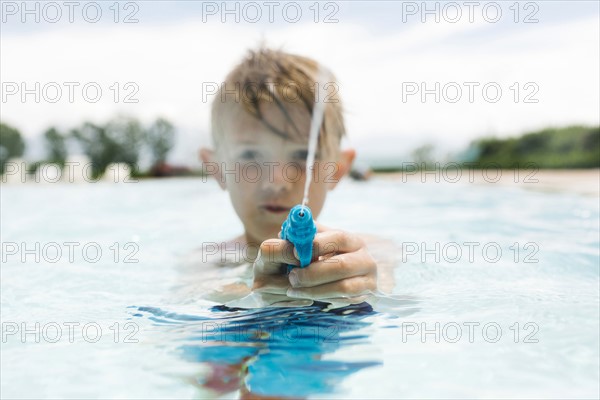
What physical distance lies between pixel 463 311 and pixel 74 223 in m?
5.14

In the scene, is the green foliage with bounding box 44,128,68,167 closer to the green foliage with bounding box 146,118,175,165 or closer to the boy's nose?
the green foliage with bounding box 146,118,175,165

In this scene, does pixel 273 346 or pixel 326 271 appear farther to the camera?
pixel 326 271

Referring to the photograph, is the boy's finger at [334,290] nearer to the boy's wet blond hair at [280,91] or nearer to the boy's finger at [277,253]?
the boy's finger at [277,253]

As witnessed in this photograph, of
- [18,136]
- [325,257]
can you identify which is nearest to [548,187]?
[325,257]

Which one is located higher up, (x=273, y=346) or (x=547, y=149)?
(x=547, y=149)

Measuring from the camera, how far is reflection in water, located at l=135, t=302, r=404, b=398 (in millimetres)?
1520

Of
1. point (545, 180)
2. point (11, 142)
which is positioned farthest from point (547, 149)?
point (11, 142)

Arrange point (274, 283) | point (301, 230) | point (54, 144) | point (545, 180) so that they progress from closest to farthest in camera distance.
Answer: point (301, 230)
point (274, 283)
point (545, 180)
point (54, 144)

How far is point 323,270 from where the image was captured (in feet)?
6.16

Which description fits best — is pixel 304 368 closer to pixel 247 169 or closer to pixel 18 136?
pixel 247 169

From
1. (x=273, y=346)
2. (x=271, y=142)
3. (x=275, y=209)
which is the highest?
(x=271, y=142)

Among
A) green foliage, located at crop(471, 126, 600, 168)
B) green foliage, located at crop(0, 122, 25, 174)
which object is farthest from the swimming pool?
green foliage, located at crop(0, 122, 25, 174)

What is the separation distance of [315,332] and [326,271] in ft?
0.63

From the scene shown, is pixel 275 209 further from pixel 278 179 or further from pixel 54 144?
pixel 54 144
